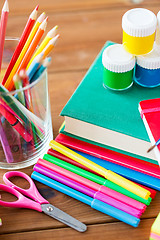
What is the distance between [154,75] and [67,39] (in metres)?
0.31

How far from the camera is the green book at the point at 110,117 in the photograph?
0.74 meters

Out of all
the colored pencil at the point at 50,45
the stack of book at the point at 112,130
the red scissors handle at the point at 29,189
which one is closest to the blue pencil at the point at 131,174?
the stack of book at the point at 112,130

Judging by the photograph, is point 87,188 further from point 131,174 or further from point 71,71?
point 71,71

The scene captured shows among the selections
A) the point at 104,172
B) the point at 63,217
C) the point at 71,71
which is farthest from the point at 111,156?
the point at 71,71

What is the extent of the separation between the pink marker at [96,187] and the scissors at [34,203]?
42 millimetres

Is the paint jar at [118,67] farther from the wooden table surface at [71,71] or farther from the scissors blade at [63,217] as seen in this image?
the scissors blade at [63,217]

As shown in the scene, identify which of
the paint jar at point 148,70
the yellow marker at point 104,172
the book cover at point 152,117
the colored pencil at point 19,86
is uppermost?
the colored pencil at point 19,86

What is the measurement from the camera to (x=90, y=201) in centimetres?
69

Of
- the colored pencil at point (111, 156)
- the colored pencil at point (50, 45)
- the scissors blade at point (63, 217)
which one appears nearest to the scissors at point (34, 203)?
the scissors blade at point (63, 217)

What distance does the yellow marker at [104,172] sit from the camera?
0.68 meters

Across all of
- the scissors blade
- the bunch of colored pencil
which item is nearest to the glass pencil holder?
the bunch of colored pencil

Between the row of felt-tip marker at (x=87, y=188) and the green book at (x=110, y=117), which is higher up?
the green book at (x=110, y=117)

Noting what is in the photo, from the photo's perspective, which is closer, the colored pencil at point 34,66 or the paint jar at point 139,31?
the colored pencil at point 34,66

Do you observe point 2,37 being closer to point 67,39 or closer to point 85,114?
point 85,114
